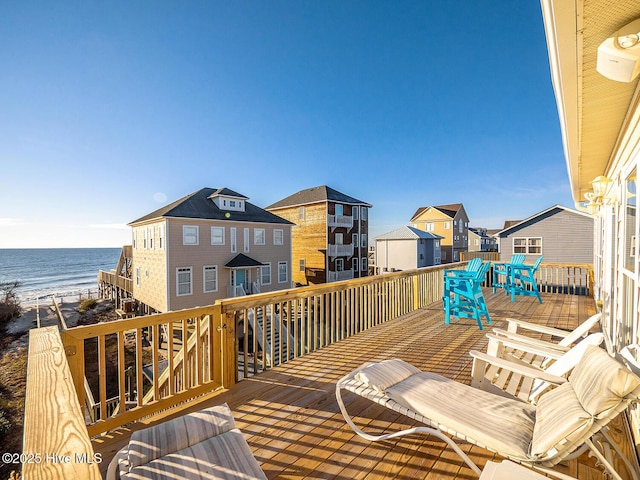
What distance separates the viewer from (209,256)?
1497cm

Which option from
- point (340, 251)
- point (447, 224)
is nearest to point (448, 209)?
point (447, 224)

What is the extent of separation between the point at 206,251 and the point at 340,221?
10436 millimetres

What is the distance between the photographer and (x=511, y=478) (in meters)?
1.35

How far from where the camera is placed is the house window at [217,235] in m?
15.2

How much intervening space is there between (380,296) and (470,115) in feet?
41.6

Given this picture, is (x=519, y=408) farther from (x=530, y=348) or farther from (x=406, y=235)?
(x=406, y=235)

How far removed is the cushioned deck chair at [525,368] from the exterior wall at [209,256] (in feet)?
45.3

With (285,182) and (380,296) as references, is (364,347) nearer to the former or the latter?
(380,296)

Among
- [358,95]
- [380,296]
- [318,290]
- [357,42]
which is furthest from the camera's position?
[358,95]

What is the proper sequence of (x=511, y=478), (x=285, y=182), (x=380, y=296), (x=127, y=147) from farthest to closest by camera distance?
1. (x=285, y=182)
2. (x=127, y=147)
3. (x=380, y=296)
4. (x=511, y=478)

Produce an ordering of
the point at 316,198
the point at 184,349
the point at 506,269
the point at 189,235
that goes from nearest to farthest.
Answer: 1. the point at 184,349
2. the point at 506,269
3. the point at 189,235
4. the point at 316,198

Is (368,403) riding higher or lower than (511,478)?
lower

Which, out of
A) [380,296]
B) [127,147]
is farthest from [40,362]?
[127,147]

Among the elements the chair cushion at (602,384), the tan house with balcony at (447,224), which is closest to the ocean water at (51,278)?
the chair cushion at (602,384)
